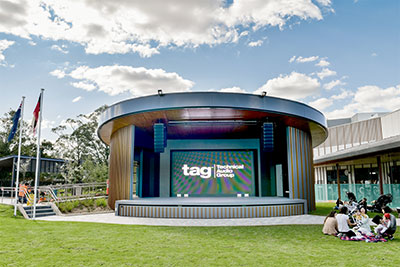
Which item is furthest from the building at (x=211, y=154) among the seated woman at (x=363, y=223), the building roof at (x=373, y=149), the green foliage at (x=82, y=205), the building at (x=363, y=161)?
the seated woman at (x=363, y=223)

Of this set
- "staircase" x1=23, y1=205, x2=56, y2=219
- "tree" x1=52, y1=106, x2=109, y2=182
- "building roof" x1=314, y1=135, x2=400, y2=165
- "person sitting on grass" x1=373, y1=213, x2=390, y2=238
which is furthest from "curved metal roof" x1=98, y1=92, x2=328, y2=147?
"tree" x1=52, y1=106, x2=109, y2=182

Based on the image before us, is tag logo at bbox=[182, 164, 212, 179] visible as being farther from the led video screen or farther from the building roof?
the building roof

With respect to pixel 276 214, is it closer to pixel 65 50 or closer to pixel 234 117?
pixel 234 117

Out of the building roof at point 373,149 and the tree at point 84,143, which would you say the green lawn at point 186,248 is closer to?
the building roof at point 373,149

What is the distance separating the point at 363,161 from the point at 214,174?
12.4 metres

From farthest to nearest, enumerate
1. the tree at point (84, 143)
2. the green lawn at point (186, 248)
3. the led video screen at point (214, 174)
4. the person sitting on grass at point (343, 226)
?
the tree at point (84, 143) < the led video screen at point (214, 174) < the person sitting on grass at point (343, 226) < the green lawn at point (186, 248)

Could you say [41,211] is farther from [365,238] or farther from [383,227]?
[383,227]

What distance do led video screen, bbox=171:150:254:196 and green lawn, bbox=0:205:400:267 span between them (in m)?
8.20

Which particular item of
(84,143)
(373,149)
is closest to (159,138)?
(373,149)

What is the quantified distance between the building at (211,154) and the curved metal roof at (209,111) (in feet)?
0.12

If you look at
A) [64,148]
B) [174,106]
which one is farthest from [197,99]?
[64,148]

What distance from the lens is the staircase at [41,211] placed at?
1268 centimetres

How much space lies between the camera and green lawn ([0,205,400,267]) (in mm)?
5086

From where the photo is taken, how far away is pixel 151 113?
11773 mm
